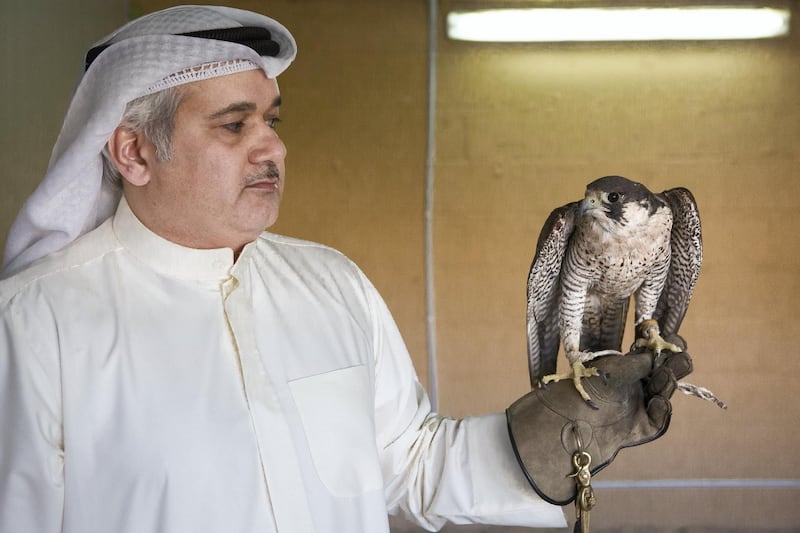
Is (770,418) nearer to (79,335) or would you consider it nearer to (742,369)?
(742,369)

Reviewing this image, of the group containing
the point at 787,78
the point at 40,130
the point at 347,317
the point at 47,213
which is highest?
the point at 787,78

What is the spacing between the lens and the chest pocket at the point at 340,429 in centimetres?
135

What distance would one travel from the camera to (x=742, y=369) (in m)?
2.72

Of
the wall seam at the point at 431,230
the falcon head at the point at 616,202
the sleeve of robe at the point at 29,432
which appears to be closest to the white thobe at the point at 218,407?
the sleeve of robe at the point at 29,432

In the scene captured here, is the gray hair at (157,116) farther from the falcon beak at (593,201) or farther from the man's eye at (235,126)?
the falcon beak at (593,201)

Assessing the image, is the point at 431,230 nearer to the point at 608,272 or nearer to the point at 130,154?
the point at 608,272

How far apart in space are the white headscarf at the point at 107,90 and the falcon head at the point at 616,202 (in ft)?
1.91

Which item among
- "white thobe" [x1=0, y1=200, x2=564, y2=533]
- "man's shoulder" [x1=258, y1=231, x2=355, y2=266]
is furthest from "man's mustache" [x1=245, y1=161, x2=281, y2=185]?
"man's shoulder" [x1=258, y1=231, x2=355, y2=266]

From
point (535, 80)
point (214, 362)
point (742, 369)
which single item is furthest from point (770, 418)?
point (214, 362)

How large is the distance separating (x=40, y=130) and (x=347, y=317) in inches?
47.1

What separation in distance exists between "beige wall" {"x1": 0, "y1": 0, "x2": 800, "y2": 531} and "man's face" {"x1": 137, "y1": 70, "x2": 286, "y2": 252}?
1518mm

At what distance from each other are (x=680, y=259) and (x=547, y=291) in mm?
261

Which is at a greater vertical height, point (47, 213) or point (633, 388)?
point (47, 213)

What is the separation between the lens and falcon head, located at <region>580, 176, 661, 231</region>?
152 cm
